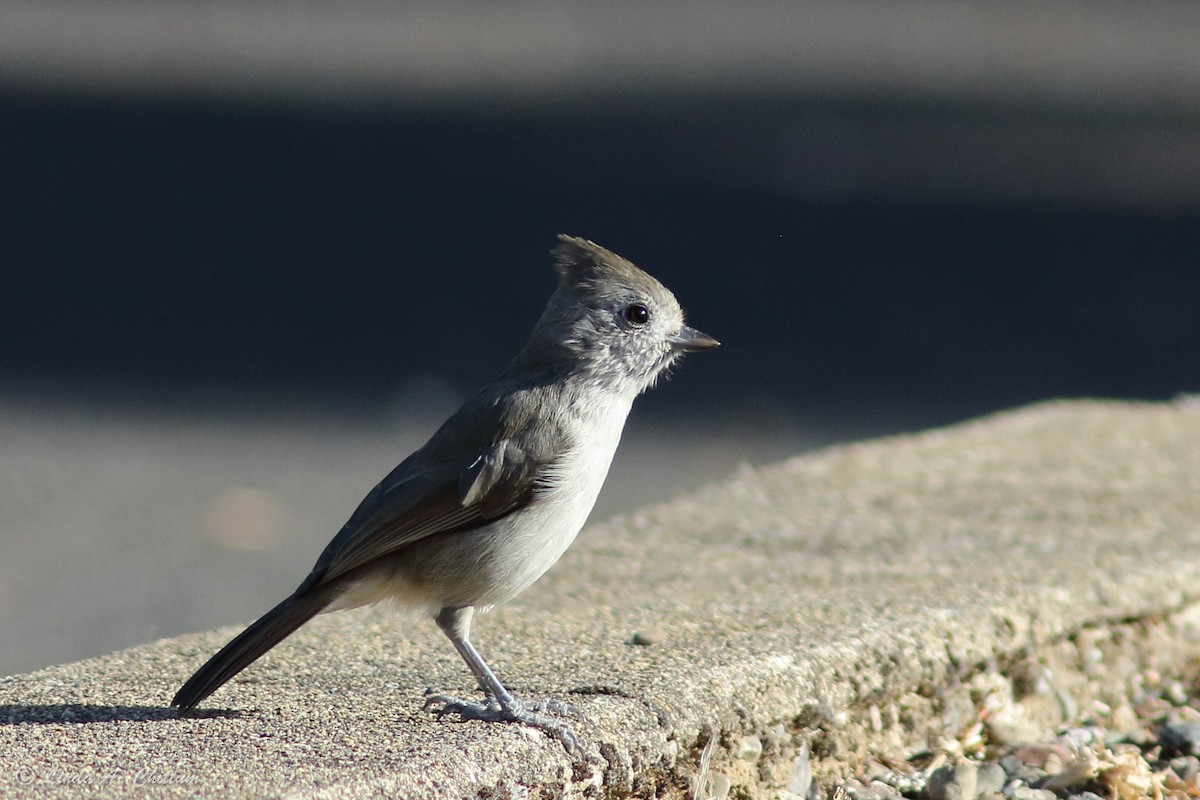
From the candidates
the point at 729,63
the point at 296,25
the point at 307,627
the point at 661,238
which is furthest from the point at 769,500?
the point at 296,25

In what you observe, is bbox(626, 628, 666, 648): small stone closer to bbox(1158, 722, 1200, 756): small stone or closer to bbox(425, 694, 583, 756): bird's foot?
bbox(425, 694, 583, 756): bird's foot

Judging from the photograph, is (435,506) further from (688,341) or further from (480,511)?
(688,341)

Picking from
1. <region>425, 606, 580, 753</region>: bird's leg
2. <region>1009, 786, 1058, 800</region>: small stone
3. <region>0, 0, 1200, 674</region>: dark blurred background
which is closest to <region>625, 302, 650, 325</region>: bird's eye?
<region>425, 606, 580, 753</region>: bird's leg

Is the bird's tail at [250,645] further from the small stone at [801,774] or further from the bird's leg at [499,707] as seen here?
the small stone at [801,774]

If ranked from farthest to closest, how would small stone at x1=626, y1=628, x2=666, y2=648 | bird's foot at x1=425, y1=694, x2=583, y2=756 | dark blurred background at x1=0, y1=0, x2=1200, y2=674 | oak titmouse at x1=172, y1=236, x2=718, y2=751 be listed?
dark blurred background at x1=0, y1=0, x2=1200, y2=674 → small stone at x1=626, y1=628, x2=666, y2=648 → oak titmouse at x1=172, y1=236, x2=718, y2=751 → bird's foot at x1=425, y1=694, x2=583, y2=756

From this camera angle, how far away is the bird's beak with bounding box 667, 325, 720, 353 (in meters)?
3.63

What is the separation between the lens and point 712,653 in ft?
11.1

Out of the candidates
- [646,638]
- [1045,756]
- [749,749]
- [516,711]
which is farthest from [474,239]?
[516,711]

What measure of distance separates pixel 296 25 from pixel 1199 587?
14524mm

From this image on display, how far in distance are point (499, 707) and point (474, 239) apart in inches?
298

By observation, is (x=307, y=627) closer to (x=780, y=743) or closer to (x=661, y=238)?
(x=780, y=743)

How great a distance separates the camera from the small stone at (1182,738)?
11.8 feet

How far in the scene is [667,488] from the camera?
671cm

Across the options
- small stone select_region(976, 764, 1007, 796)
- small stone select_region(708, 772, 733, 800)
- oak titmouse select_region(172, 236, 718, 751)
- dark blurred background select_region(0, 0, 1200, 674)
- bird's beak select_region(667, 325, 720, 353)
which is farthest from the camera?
dark blurred background select_region(0, 0, 1200, 674)
